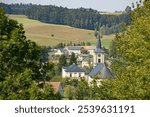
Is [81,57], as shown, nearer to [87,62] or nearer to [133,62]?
[87,62]

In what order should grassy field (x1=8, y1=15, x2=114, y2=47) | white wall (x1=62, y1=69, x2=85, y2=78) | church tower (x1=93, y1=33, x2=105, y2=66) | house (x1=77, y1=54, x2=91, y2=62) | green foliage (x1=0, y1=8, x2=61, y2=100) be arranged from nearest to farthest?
green foliage (x1=0, y1=8, x2=61, y2=100) < white wall (x1=62, y1=69, x2=85, y2=78) < church tower (x1=93, y1=33, x2=105, y2=66) < house (x1=77, y1=54, x2=91, y2=62) < grassy field (x1=8, y1=15, x2=114, y2=47)

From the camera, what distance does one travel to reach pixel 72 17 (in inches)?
7028

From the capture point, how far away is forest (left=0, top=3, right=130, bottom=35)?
16362cm

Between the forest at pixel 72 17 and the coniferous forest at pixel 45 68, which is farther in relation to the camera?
the forest at pixel 72 17

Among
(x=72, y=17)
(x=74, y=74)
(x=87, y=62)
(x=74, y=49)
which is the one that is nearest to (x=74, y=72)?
(x=74, y=74)

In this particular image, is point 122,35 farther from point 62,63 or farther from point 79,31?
point 79,31

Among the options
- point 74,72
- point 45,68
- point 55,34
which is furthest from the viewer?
point 55,34

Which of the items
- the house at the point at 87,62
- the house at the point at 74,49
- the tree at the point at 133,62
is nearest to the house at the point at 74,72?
the house at the point at 87,62

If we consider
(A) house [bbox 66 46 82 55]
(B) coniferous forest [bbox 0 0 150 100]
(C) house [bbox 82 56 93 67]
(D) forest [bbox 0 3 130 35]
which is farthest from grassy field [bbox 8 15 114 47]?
(B) coniferous forest [bbox 0 0 150 100]

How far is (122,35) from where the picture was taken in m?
13.1

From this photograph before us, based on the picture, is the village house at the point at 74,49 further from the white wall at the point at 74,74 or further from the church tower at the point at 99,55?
the white wall at the point at 74,74

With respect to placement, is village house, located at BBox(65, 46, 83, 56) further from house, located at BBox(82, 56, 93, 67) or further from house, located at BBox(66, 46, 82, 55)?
house, located at BBox(82, 56, 93, 67)

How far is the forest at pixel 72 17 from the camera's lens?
164 meters

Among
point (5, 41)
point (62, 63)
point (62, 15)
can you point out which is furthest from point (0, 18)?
point (62, 15)
